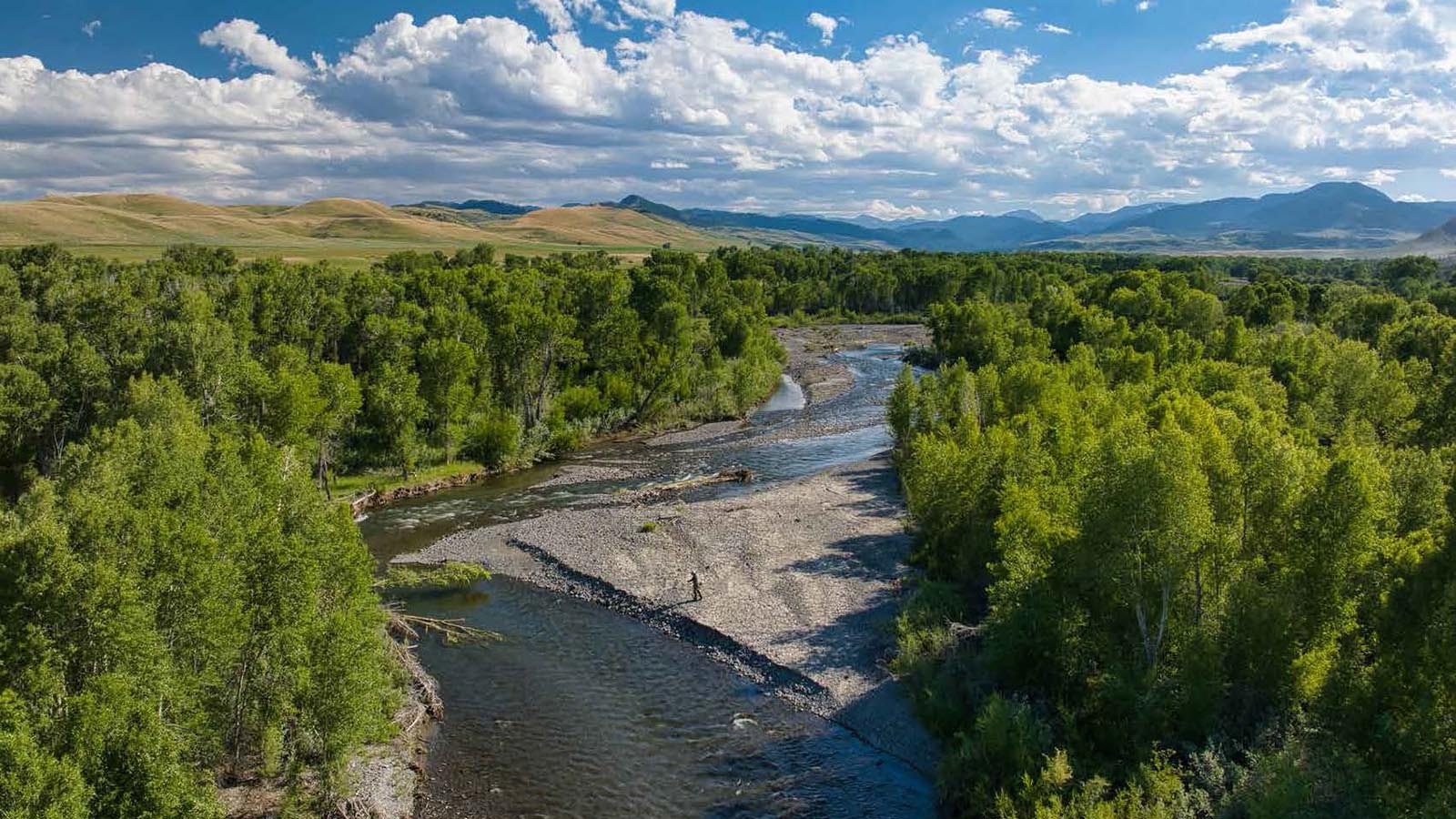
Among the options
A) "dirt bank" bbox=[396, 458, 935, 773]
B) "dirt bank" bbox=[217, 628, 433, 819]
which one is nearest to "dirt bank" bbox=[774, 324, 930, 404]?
"dirt bank" bbox=[396, 458, 935, 773]

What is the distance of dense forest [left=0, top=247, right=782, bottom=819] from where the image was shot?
20.2 metres

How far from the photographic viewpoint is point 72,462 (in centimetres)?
3023

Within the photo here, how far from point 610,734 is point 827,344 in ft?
409

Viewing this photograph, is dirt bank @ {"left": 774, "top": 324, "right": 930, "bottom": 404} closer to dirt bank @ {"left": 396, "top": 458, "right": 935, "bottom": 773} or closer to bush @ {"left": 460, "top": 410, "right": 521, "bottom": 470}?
bush @ {"left": 460, "top": 410, "right": 521, "bottom": 470}

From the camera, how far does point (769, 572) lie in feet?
151

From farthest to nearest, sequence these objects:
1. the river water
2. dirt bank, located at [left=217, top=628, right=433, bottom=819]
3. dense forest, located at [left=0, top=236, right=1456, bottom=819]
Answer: the river water
dirt bank, located at [left=217, top=628, right=433, bottom=819]
dense forest, located at [left=0, top=236, right=1456, bottom=819]

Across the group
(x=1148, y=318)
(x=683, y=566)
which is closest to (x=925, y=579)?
(x=683, y=566)

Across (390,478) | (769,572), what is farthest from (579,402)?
(769,572)

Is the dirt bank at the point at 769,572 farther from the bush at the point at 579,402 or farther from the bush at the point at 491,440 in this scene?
the bush at the point at 579,402

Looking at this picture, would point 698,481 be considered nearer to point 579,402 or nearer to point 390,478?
point 579,402

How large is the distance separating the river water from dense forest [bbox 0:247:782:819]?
12.6 ft

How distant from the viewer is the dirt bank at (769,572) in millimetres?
34969

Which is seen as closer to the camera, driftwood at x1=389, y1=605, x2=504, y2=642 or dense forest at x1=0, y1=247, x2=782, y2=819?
dense forest at x1=0, y1=247, x2=782, y2=819

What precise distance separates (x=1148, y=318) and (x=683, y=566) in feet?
275
